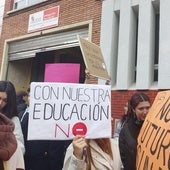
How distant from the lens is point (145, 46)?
6816 millimetres

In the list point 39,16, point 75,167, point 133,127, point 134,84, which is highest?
point 39,16

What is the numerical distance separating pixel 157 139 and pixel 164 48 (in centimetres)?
531

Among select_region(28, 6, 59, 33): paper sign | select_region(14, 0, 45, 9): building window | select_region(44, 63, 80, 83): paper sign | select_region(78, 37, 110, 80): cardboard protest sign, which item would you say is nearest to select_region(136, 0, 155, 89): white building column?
select_region(28, 6, 59, 33): paper sign

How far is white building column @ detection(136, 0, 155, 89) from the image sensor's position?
670 centimetres

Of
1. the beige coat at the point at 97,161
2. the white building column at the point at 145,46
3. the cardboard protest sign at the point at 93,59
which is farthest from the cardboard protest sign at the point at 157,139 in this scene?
the white building column at the point at 145,46

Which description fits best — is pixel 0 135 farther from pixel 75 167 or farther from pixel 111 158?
pixel 111 158

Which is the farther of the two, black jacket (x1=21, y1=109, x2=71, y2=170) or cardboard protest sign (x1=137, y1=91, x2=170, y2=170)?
black jacket (x1=21, y1=109, x2=71, y2=170)

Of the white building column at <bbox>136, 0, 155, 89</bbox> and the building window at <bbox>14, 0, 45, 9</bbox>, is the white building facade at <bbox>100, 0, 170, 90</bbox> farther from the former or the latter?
the building window at <bbox>14, 0, 45, 9</bbox>

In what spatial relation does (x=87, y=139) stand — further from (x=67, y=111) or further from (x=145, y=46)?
(x=145, y=46)

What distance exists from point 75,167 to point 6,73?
30.3ft

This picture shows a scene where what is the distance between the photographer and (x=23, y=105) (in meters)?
3.81

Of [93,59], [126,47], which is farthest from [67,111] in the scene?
[126,47]

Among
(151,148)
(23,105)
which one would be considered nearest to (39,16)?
(23,105)

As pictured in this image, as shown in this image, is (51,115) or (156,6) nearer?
(51,115)
